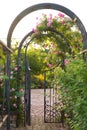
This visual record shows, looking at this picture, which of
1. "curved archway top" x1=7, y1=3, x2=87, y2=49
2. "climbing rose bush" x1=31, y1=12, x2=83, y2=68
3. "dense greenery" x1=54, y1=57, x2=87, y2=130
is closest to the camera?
"dense greenery" x1=54, y1=57, x2=87, y2=130

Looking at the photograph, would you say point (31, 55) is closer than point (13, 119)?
No

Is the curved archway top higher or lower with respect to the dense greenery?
higher

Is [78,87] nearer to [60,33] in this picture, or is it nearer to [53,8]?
[53,8]

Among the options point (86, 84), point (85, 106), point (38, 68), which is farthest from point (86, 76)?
point (38, 68)

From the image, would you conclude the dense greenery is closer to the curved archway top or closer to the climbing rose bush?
the curved archway top

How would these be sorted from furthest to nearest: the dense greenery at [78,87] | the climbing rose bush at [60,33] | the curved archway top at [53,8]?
the climbing rose bush at [60,33]
the curved archway top at [53,8]
the dense greenery at [78,87]

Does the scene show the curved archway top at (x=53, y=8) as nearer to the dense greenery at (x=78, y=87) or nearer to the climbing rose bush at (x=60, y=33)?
the climbing rose bush at (x=60, y=33)

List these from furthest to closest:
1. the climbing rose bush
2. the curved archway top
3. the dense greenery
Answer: the climbing rose bush
the curved archway top
the dense greenery

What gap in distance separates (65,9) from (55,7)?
0.54 feet

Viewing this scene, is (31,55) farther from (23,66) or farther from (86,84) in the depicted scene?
(86,84)

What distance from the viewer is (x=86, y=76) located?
12.1 ft

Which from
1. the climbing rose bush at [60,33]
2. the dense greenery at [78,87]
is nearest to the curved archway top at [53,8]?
the climbing rose bush at [60,33]

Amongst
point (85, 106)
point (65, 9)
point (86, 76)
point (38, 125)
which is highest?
point (65, 9)

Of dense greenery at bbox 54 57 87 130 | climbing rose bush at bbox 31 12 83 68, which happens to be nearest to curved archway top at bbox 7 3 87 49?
climbing rose bush at bbox 31 12 83 68
